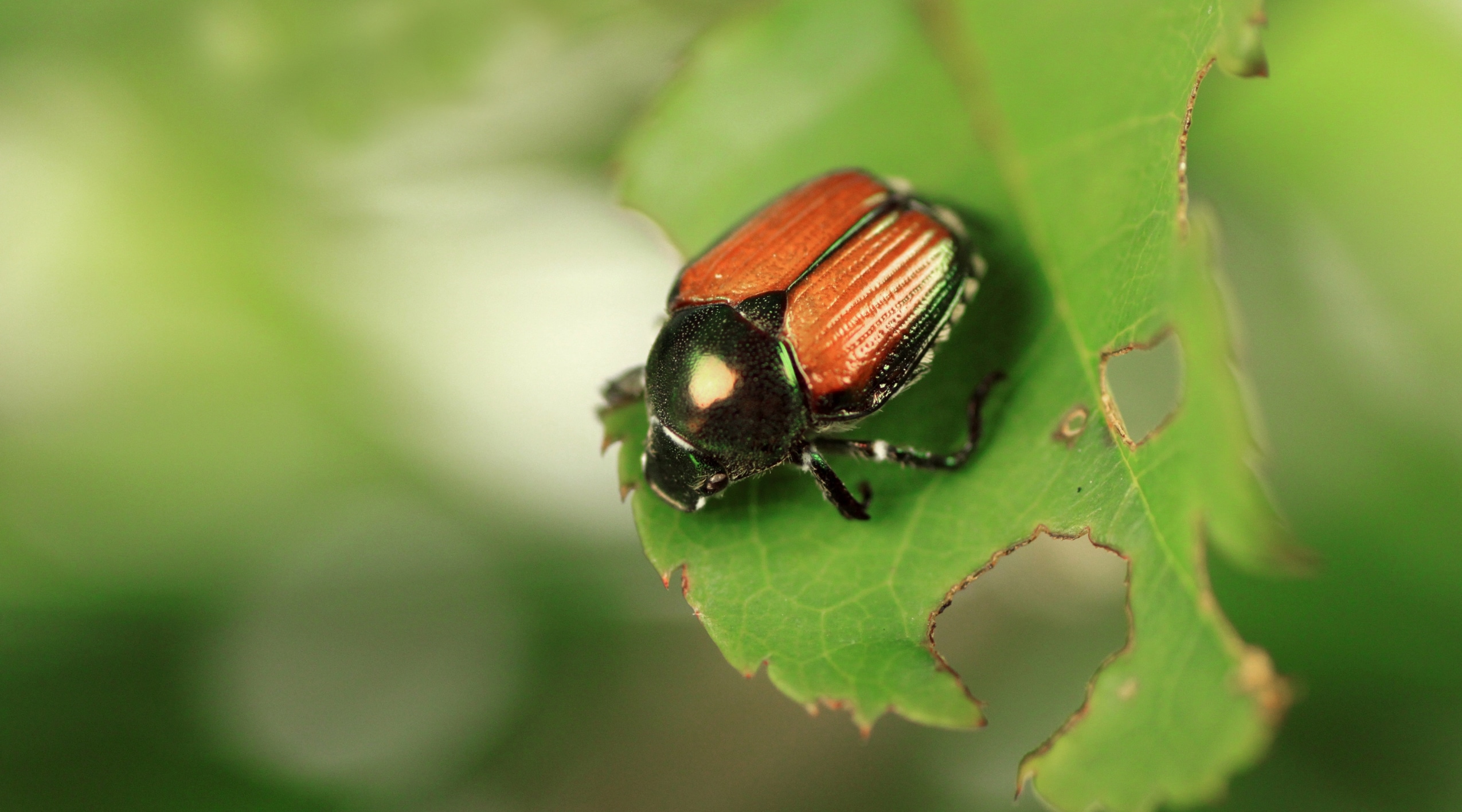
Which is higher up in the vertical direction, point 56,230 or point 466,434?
point 56,230

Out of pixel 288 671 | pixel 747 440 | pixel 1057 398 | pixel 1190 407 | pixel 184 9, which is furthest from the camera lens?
pixel 288 671

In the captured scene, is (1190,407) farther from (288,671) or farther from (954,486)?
(288,671)

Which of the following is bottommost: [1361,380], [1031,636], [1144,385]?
[1031,636]

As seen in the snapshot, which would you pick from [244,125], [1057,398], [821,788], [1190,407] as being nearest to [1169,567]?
[1190,407]

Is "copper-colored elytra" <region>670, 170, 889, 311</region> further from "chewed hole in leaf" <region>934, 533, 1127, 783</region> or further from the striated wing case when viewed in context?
"chewed hole in leaf" <region>934, 533, 1127, 783</region>

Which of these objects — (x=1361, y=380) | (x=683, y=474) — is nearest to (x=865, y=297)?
(x=683, y=474)

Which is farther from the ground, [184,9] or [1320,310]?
[184,9]

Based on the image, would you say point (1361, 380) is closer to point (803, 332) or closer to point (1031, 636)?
point (1031, 636)

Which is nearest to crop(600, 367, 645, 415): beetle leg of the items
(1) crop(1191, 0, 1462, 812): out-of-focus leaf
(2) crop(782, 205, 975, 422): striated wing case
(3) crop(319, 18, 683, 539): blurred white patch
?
(2) crop(782, 205, 975, 422): striated wing case
